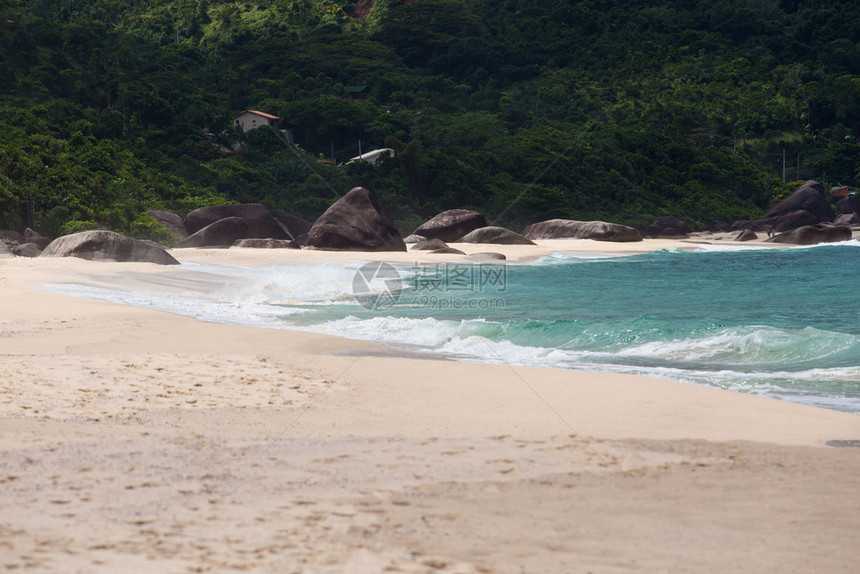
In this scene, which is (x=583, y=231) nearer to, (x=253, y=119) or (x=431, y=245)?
(x=431, y=245)

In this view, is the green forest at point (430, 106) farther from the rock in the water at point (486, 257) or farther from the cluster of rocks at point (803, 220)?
the rock in the water at point (486, 257)

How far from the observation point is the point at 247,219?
25438 millimetres

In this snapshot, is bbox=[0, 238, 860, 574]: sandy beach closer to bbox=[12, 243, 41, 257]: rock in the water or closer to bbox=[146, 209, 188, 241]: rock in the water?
bbox=[12, 243, 41, 257]: rock in the water

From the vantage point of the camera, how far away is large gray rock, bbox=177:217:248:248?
2419cm

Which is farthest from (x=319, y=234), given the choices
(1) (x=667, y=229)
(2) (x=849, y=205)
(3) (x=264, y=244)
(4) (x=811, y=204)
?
(2) (x=849, y=205)

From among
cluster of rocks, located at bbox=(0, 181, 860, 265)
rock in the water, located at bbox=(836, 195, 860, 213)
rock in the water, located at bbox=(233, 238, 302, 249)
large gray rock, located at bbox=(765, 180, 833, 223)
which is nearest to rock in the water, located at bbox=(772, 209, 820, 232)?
large gray rock, located at bbox=(765, 180, 833, 223)

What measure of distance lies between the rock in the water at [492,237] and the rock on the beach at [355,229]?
5477mm

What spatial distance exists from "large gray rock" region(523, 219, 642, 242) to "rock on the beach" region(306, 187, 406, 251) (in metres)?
11.8

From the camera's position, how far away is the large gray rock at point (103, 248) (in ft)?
52.1

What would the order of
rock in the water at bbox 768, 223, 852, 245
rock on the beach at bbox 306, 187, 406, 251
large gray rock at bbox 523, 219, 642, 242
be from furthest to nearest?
rock in the water at bbox 768, 223, 852, 245, large gray rock at bbox 523, 219, 642, 242, rock on the beach at bbox 306, 187, 406, 251

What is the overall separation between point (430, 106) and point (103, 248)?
50849 mm

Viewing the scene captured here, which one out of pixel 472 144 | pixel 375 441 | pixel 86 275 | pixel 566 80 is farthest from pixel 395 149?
pixel 375 441

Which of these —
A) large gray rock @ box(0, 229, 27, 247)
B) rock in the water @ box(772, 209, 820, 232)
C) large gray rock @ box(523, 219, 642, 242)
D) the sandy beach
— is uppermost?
rock in the water @ box(772, 209, 820, 232)

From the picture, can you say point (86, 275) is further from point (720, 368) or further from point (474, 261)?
point (474, 261)
